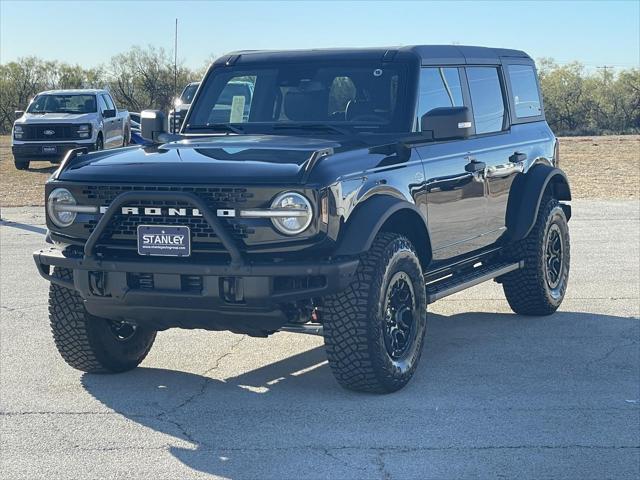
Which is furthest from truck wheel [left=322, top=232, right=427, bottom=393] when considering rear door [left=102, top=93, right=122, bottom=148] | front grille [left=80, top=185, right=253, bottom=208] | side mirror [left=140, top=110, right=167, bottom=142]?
rear door [left=102, top=93, right=122, bottom=148]

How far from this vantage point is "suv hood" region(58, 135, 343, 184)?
240 inches

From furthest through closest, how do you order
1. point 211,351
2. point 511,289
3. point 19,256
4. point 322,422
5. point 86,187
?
point 19,256 < point 511,289 < point 211,351 < point 86,187 < point 322,422

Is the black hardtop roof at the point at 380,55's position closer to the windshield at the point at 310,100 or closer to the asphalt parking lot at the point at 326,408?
the windshield at the point at 310,100

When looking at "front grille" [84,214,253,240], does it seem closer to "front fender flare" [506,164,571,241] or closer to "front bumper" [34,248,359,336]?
"front bumper" [34,248,359,336]

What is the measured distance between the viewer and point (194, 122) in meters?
8.11

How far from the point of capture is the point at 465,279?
26.1 ft

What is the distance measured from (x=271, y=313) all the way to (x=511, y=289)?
11.3ft

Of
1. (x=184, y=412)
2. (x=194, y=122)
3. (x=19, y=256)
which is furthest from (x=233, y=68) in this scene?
(x=19, y=256)

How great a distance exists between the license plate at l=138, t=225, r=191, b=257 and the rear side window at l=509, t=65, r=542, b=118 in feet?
12.7

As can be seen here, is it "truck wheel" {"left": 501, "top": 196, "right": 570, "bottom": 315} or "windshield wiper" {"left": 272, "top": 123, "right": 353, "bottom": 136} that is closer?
"windshield wiper" {"left": 272, "top": 123, "right": 353, "bottom": 136}

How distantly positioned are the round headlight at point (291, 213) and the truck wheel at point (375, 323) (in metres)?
0.49

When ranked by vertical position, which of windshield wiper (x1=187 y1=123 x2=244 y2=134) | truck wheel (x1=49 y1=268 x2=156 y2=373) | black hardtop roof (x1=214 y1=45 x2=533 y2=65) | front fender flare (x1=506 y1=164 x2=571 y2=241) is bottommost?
truck wheel (x1=49 y1=268 x2=156 y2=373)

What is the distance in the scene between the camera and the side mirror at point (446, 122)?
23.4 ft

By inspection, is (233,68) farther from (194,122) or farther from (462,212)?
(462,212)
